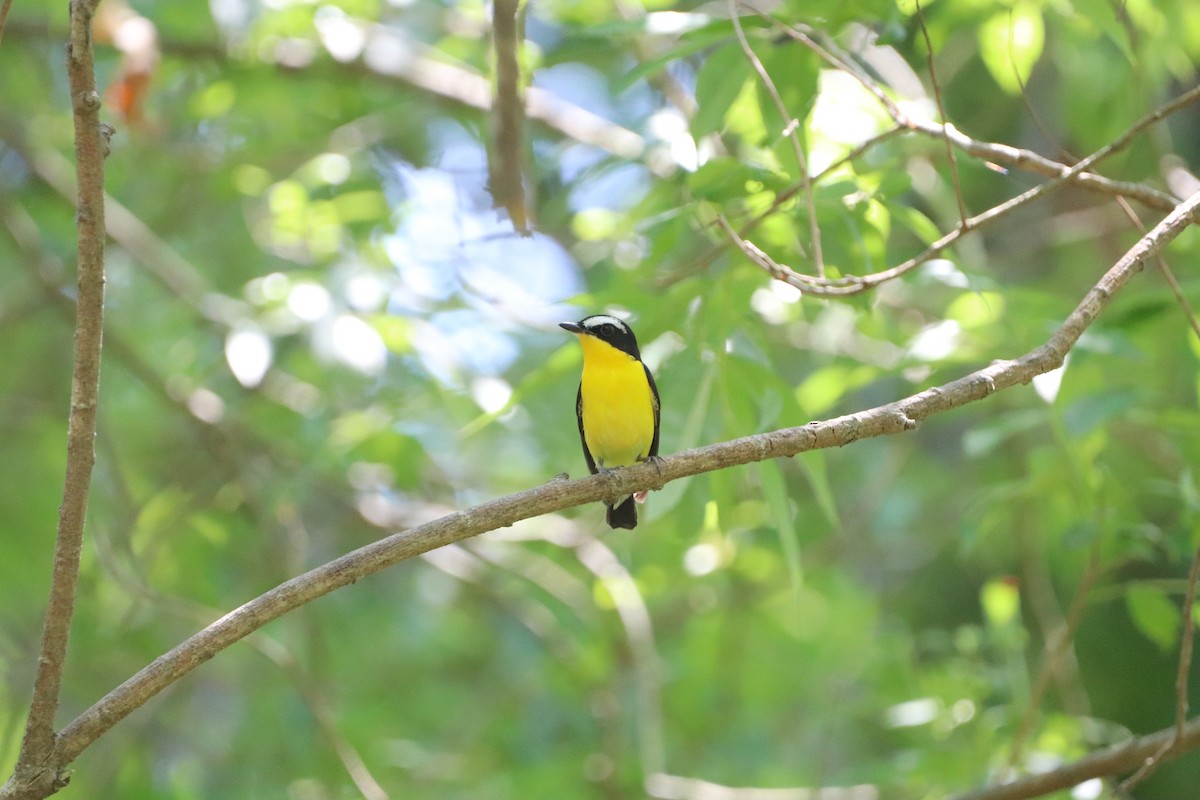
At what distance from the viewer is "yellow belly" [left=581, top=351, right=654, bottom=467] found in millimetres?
5039

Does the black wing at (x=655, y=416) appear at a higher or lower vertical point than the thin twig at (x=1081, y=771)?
higher

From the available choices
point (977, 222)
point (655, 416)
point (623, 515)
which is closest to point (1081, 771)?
point (977, 222)

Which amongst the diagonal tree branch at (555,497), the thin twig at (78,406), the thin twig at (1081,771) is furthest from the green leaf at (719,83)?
the thin twig at (1081,771)

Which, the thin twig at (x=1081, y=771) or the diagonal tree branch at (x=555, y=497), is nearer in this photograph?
the diagonal tree branch at (x=555, y=497)

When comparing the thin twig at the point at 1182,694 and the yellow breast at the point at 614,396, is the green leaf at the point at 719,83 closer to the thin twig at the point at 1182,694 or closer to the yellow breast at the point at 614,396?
the yellow breast at the point at 614,396

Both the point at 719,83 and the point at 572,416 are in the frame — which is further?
the point at 572,416

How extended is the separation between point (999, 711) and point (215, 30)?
5691 mm

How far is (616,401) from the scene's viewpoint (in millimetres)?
5043

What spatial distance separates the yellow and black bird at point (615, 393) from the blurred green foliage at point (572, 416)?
0.42m

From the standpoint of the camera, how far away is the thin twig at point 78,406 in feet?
7.89

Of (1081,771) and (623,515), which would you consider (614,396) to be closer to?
(623,515)

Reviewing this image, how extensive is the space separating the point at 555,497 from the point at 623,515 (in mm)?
2494

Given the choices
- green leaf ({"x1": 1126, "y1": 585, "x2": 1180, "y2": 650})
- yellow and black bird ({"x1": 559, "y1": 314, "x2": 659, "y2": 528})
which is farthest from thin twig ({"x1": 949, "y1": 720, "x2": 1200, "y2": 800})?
yellow and black bird ({"x1": 559, "y1": 314, "x2": 659, "y2": 528})

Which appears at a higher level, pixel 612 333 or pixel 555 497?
pixel 612 333
